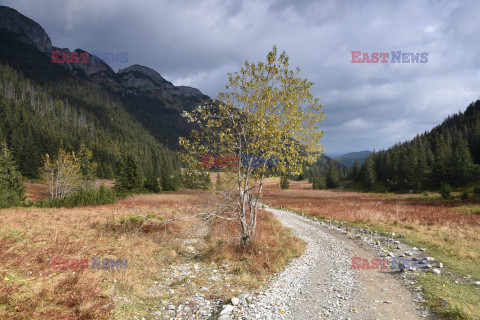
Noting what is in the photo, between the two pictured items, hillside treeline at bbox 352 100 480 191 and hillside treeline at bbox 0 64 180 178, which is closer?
hillside treeline at bbox 352 100 480 191

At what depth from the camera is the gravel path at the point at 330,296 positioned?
629 centimetres

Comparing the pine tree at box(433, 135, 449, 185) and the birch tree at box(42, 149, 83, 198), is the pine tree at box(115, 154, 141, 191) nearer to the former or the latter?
the birch tree at box(42, 149, 83, 198)

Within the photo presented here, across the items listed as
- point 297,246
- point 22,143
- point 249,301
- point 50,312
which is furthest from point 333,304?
point 22,143

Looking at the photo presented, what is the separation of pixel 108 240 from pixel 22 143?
114011 mm

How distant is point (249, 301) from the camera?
282 inches

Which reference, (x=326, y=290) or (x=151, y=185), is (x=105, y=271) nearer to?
(x=326, y=290)

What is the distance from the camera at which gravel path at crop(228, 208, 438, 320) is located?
629 centimetres

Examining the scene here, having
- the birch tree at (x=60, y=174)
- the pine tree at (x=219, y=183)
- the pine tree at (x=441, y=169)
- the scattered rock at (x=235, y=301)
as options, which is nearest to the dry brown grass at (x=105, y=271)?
the scattered rock at (x=235, y=301)

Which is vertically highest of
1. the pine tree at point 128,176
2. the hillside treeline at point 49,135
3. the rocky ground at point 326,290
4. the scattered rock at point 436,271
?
the hillside treeline at point 49,135

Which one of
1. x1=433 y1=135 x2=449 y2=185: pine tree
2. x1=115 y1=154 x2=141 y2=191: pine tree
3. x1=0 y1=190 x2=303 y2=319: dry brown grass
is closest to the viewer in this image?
x1=0 y1=190 x2=303 y2=319: dry brown grass

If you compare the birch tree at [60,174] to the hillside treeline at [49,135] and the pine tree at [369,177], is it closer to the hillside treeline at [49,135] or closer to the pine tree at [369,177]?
the hillside treeline at [49,135]

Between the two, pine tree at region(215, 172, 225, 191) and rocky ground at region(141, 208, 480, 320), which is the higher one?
pine tree at region(215, 172, 225, 191)

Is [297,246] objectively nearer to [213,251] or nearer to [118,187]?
[213,251]

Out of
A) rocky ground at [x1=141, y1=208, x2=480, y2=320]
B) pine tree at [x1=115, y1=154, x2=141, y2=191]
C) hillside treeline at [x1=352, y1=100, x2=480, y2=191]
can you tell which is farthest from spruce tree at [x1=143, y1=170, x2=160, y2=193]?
hillside treeline at [x1=352, y1=100, x2=480, y2=191]
